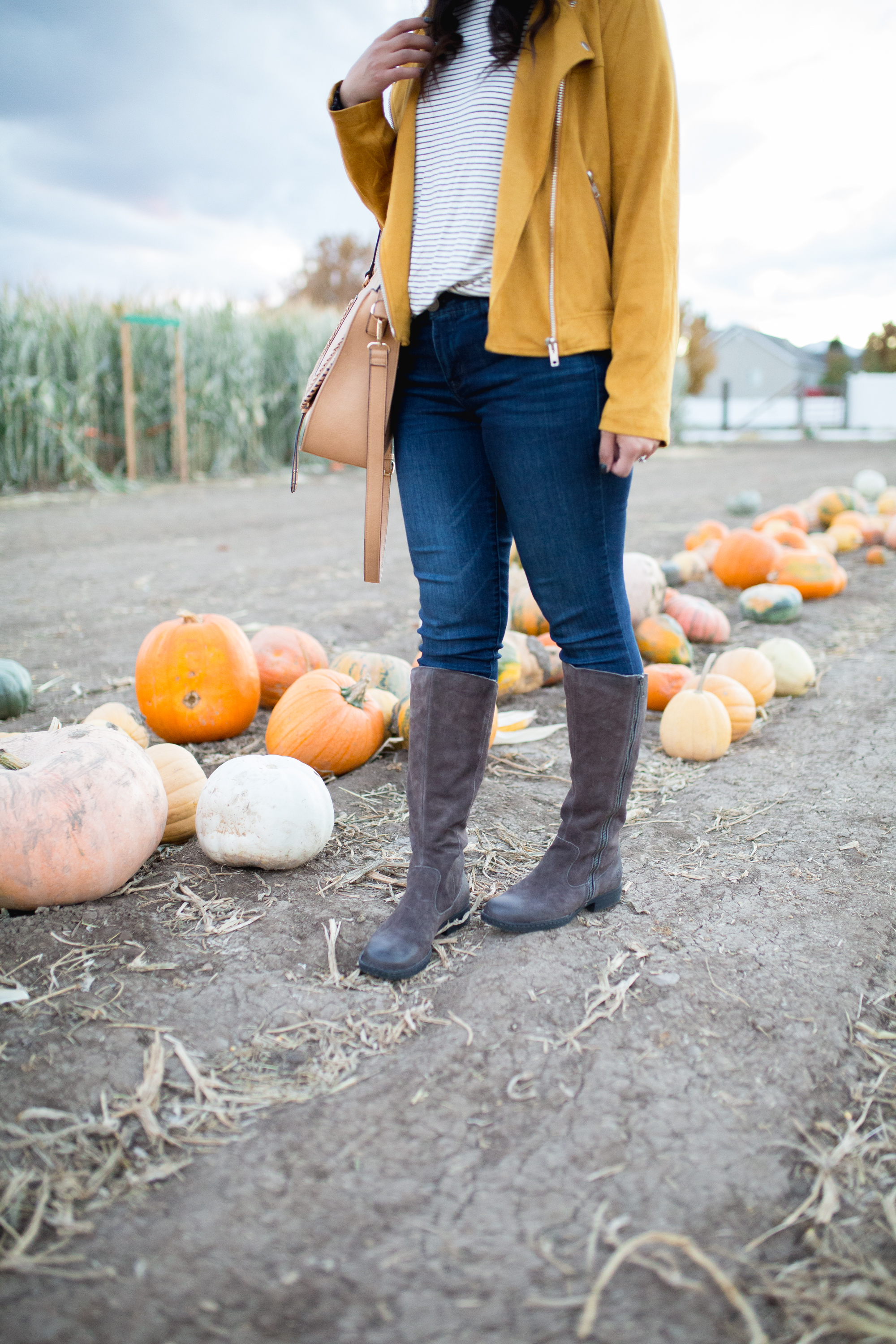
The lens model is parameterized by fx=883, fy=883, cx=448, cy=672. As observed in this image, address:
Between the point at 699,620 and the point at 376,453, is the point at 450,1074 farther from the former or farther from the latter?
the point at 699,620

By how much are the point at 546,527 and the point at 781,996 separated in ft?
3.25

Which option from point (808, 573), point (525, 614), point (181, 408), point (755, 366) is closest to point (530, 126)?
point (525, 614)

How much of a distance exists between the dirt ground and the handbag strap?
815 millimetres

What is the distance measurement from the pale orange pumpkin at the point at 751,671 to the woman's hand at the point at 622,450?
1898mm

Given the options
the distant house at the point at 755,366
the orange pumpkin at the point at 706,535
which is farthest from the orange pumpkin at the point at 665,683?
the distant house at the point at 755,366

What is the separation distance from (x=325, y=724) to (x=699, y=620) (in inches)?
82.3

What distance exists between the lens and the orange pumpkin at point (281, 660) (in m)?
3.20

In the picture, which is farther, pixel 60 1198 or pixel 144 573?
pixel 144 573

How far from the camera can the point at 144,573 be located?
235 inches

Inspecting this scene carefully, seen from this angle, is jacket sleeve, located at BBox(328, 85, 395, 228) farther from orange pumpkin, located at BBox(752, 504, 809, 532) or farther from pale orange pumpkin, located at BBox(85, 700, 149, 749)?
orange pumpkin, located at BBox(752, 504, 809, 532)

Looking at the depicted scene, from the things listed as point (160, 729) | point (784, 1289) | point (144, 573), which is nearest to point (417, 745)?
point (784, 1289)

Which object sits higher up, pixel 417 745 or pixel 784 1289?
pixel 417 745

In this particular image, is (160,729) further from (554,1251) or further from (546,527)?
(554,1251)

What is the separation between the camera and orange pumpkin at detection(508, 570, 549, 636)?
12.5ft
